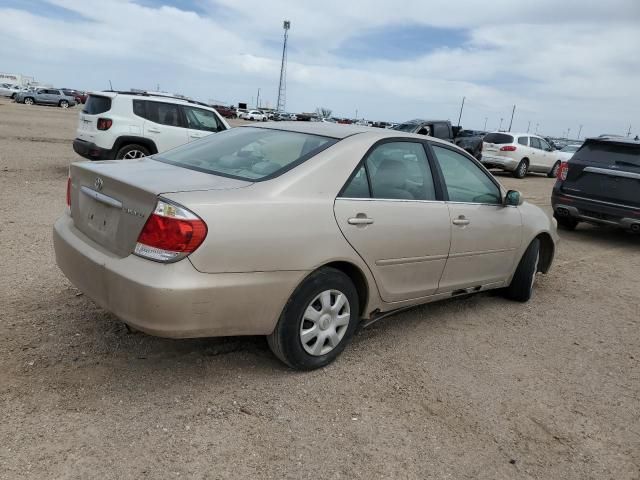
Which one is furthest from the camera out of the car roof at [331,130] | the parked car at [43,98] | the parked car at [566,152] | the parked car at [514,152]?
the parked car at [43,98]

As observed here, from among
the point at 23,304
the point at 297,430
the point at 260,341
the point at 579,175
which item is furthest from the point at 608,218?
the point at 23,304

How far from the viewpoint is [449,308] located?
4.96 metres

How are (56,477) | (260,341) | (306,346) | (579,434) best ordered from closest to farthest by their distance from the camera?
(56,477)
(579,434)
(306,346)
(260,341)

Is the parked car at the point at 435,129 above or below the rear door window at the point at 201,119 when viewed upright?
above

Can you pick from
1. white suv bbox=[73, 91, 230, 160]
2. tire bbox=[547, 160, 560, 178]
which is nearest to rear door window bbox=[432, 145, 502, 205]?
white suv bbox=[73, 91, 230, 160]

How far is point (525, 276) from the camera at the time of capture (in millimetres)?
5176

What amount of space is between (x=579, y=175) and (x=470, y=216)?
5261mm

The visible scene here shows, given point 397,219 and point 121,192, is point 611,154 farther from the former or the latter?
point 121,192

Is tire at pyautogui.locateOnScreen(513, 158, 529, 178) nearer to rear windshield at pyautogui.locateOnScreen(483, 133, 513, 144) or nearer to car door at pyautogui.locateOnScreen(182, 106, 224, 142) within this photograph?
rear windshield at pyautogui.locateOnScreen(483, 133, 513, 144)

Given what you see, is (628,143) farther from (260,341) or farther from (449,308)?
(260,341)

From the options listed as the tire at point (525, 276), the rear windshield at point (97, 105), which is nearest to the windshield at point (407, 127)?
the rear windshield at point (97, 105)

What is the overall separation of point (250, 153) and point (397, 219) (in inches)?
42.9

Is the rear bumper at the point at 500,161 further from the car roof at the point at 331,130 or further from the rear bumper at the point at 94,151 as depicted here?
the car roof at the point at 331,130

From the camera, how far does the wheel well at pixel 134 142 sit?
33.8 feet
